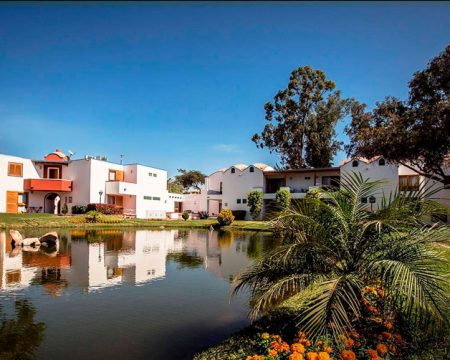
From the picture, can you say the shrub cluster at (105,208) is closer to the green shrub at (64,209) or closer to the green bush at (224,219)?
the green shrub at (64,209)

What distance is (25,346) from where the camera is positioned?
6082 millimetres

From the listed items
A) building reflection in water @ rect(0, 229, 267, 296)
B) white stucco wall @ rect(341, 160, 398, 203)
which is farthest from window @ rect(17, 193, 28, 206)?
white stucco wall @ rect(341, 160, 398, 203)

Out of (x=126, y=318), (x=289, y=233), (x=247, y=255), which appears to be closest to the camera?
(x=289, y=233)

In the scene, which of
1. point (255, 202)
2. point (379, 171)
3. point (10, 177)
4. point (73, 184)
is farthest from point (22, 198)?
point (379, 171)

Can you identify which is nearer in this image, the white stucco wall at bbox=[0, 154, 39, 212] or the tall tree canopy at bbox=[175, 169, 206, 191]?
the white stucco wall at bbox=[0, 154, 39, 212]

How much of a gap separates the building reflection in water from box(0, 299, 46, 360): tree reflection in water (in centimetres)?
181

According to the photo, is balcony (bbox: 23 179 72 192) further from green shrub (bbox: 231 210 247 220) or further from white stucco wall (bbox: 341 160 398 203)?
white stucco wall (bbox: 341 160 398 203)

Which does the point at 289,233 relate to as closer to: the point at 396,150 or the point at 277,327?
the point at 277,327

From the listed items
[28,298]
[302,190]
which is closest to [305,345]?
[28,298]

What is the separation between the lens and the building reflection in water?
1099 centimetres

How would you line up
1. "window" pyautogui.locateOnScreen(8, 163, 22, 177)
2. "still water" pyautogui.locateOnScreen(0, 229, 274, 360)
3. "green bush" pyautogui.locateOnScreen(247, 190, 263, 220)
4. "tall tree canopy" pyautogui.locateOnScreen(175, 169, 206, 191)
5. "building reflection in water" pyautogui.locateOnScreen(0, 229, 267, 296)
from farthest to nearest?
"tall tree canopy" pyautogui.locateOnScreen(175, 169, 206, 191) → "green bush" pyautogui.locateOnScreen(247, 190, 263, 220) → "window" pyautogui.locateOnScreen(8, 163, 22, 177) → "building reflection in water" pyautogui.locateOnScreen(0, 229, 267, 296) → "still water" pyautogui.locateOnScreen(0, 229, 274, 360)

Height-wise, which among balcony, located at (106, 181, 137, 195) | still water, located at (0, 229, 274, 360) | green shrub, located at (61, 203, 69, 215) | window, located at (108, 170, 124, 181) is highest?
window, located at (108, 170, 124, 181)

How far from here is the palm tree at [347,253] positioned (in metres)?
4.91

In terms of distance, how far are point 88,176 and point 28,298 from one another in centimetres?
3169
